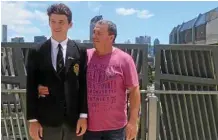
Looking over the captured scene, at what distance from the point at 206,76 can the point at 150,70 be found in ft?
2.33

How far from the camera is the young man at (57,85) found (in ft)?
9.13

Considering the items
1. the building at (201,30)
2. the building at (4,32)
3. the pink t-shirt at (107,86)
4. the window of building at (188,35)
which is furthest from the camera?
the window of building at (188,35)

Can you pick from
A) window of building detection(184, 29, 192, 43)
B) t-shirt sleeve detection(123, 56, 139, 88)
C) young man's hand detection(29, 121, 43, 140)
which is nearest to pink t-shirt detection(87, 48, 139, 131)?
t-shirt sleeve detection(123, 56, 139, 88)

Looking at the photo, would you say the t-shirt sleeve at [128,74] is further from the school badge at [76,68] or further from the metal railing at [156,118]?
the metal railing at [156,118]

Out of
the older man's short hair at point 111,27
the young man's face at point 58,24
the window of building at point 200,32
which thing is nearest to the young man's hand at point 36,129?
the young man's face at point 58,24

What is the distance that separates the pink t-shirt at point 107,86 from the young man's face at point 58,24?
0.32m

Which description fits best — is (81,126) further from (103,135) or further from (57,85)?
(57,85)

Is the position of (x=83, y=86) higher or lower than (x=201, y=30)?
lower

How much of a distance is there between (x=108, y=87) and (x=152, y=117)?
5.44 ft

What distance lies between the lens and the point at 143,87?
15.0ft

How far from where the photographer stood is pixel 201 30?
15961 millimetres

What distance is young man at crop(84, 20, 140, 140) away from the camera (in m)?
2.91

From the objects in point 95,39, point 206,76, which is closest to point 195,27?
point 206,76

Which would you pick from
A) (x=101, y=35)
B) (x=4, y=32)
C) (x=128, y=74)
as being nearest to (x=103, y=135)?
(x=128, y=74)
